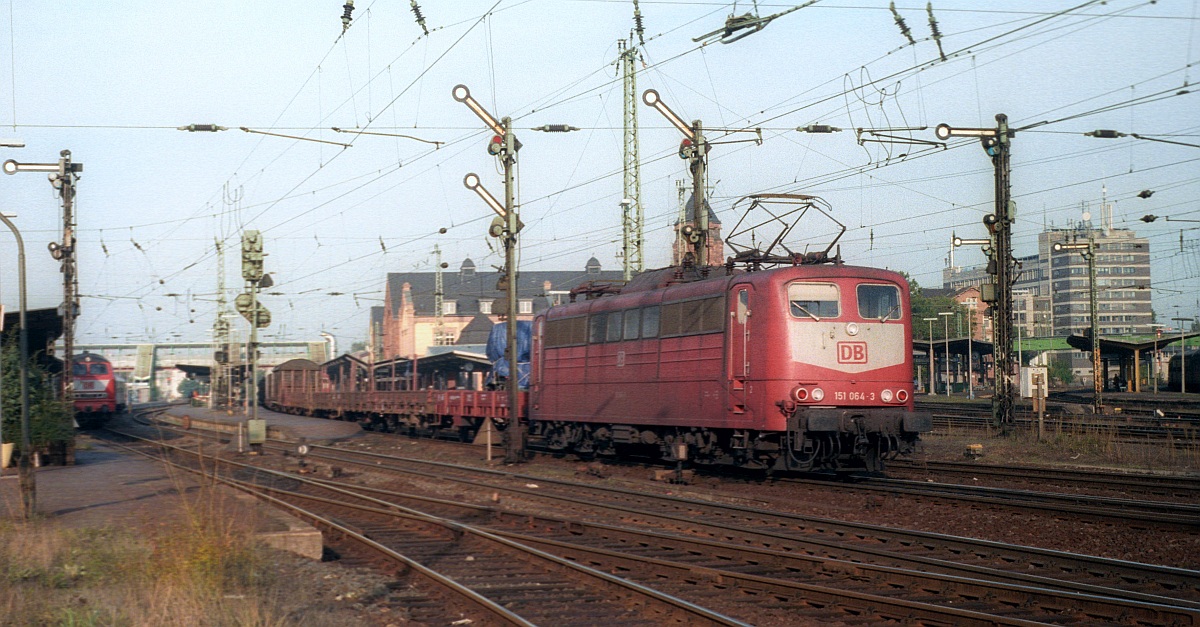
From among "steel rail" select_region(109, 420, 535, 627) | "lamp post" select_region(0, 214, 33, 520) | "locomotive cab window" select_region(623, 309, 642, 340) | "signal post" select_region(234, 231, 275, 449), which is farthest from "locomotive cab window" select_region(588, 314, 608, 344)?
"lamp post" select_region(0, 214, 33, 520)

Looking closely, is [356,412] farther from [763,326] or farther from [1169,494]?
[1169,494]

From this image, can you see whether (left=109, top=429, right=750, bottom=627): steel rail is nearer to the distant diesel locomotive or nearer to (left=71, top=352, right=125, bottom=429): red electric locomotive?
the distant diesel locomotive

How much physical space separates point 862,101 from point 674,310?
704 cm

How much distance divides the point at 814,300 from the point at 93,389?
42397mm

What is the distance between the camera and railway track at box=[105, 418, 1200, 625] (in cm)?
816

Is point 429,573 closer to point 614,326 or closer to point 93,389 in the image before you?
point 614,326

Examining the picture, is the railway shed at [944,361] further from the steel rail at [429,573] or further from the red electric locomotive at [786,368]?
the steel rail at [429,573]

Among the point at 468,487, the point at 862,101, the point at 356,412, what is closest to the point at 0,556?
the point at 468,487

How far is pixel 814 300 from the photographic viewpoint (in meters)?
16.8

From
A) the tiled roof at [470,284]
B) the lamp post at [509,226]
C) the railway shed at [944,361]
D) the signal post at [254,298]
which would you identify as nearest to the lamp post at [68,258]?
the signal post at [254,298]

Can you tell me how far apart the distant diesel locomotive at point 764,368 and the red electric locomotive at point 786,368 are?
2cm

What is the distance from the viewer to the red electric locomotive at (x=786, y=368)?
1650cm

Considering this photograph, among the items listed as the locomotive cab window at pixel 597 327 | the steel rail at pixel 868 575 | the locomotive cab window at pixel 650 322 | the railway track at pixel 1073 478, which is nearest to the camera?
the steel rail at pixel 868 575

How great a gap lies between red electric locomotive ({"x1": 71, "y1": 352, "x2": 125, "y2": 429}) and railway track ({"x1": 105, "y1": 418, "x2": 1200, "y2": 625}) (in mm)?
42173
